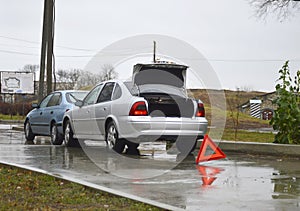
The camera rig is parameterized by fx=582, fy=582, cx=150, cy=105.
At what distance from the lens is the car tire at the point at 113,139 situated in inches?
480

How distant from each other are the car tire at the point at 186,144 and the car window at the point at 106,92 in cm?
184

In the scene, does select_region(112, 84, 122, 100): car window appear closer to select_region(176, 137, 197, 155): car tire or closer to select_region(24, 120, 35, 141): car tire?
select_region(176, 137, 197, 155): car tire

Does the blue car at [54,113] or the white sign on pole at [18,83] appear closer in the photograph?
the blue car at [54,113]

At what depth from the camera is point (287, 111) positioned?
496 inches

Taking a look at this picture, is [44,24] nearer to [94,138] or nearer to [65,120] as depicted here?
[65,120]

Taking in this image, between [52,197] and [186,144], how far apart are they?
6.12 meters

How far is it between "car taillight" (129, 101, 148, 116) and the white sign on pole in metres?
44.8

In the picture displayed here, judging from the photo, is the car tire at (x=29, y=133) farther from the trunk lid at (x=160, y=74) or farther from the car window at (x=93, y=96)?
the trunk lid at (x=160, y=74)

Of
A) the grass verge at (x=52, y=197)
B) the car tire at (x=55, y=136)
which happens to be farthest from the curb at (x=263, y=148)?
the grass verge at (x=52, y=197)

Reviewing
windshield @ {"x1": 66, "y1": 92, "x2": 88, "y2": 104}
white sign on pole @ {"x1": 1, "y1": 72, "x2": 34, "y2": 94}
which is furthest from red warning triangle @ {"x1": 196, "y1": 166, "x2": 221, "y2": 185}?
white sign on pole @ {"x1": 1, "y1": 72, "x2": 34, "y2": 94}

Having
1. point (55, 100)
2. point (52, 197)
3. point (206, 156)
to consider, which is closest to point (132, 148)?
point (206, 156)

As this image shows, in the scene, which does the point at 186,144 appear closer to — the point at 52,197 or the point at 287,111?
the point at 287,111

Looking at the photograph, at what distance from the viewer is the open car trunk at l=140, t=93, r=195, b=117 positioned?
12.0m

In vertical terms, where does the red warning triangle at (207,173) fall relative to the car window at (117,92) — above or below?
below
